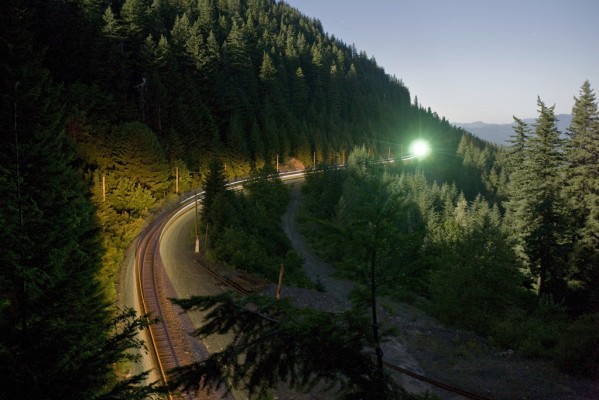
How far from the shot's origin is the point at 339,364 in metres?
4.50

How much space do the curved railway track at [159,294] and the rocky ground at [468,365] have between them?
34.1 inches

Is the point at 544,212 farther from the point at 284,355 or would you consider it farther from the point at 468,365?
the point at 284,355

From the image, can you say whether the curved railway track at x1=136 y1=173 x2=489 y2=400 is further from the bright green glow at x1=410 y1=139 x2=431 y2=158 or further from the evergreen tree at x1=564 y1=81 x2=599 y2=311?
the bright green glow at x1=410 y1=139 x2=431 y2=158

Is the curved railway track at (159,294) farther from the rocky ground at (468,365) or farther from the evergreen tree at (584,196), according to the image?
the evergreen tree at (584,196)

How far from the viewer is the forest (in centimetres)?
592

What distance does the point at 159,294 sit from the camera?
2341cm

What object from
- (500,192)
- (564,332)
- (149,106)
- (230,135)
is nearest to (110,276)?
(564,332)

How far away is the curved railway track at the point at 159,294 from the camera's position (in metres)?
14.7

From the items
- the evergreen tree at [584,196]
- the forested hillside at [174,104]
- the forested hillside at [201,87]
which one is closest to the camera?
the evergreen tree at [584,196]

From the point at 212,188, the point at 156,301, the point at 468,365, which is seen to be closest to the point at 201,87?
the point at 212,188

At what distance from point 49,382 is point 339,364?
3.58 m

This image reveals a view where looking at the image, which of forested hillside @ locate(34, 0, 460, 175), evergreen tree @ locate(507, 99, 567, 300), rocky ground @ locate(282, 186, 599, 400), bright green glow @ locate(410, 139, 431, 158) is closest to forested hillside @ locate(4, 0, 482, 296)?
forested hillside @ locate(34, 0, 460, 175)

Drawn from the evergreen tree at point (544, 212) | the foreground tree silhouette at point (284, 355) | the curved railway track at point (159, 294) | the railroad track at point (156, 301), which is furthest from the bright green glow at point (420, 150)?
the foreground tree silhouette at point (284, 355)

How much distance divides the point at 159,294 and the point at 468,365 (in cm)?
1770
